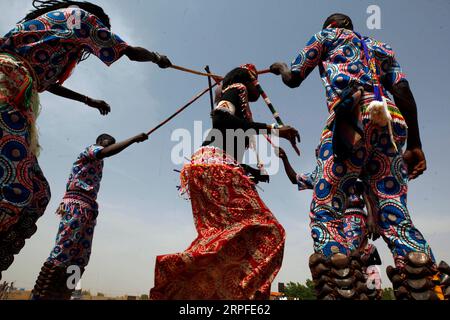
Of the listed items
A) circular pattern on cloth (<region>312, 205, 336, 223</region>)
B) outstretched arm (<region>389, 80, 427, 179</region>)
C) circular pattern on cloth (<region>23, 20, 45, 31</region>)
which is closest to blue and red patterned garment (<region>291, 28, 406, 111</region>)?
outstretched arm (<region>389, 80, 427, 179</region>)

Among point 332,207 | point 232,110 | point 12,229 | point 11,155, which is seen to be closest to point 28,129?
point 11,155

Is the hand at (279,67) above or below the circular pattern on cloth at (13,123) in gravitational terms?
above

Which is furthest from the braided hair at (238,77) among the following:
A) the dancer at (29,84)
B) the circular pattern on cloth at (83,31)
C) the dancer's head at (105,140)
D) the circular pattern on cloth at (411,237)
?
the dancer's head at (105,140)

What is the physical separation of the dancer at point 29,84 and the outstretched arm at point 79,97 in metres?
0.53

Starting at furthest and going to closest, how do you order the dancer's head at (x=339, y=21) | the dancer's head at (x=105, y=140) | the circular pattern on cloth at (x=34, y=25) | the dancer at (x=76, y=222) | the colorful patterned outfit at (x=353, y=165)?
1. the dancer's head at (x=105, y=140)
2. the dancer at (x=76, y=222)
3. the dancer's head at (x=339, y=21)
4. the circular pattern on cloth at (x=34, y=25)
5. the colorful patterned outfit at (x=353, y=165)

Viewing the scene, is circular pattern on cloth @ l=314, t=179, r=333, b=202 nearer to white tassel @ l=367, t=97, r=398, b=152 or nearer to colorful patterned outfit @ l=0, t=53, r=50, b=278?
white tassel @ l=367, t=97, r=398, b=152

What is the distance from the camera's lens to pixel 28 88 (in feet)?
7.85

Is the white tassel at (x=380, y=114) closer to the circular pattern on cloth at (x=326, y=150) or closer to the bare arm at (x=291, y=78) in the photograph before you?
the circular pattern on cloth at (x=326, y=150)

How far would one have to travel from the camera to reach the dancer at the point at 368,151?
2.25m

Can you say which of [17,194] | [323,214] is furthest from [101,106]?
[323,214]

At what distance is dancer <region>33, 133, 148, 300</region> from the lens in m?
A: 3.95

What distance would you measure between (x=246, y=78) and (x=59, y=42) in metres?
1.91

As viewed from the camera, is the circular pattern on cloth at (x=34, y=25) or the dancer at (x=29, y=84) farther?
the circular pattern on cloth at (x=34, y=25)

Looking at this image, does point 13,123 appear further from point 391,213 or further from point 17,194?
point 391,213
